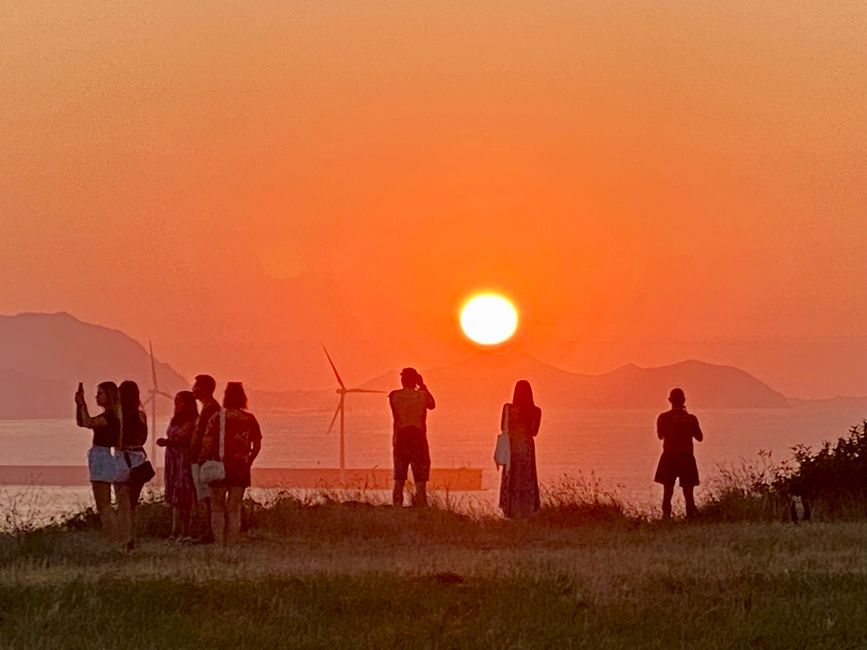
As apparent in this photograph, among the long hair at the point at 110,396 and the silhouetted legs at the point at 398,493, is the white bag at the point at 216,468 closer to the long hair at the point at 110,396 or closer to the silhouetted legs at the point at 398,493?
the long hair at the point at 110,396

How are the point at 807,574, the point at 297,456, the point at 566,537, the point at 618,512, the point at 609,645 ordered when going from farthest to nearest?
the point at 297,456
the point at 618,512
the point at 566,537
the point at 807,574
the point at 609,645

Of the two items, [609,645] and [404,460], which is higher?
[404,460]

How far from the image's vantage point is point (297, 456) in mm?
169000

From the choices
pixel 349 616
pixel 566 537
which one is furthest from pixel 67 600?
pixel 566 537

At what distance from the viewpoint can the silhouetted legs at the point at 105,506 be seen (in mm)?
20031

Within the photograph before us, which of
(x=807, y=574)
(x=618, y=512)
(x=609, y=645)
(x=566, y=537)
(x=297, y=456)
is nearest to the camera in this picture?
(x=609, y=645)

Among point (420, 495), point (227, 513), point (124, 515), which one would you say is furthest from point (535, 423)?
point (124, 515)

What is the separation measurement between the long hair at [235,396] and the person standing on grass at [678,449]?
6.80 metres

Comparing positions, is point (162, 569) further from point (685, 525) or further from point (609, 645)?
point (685, 525)

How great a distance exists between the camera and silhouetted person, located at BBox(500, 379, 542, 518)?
23.9 m

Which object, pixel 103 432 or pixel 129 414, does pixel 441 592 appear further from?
pixel 103 432

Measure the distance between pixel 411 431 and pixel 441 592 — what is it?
8970 mm

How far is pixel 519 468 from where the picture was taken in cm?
2402

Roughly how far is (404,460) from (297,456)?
14526 cm
